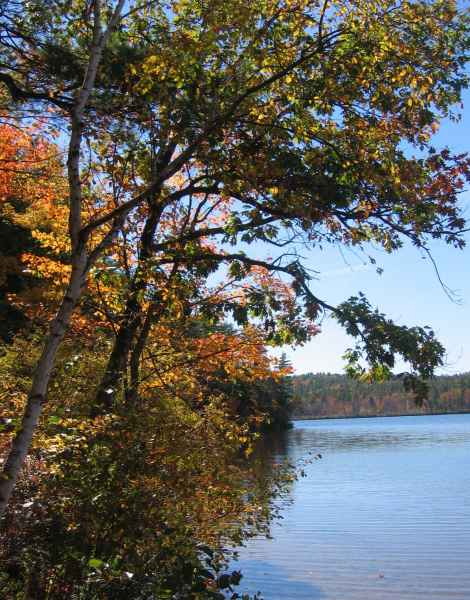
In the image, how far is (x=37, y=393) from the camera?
4746mm

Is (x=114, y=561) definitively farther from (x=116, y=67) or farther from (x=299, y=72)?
(x=116, y=67)

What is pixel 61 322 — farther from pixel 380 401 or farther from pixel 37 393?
pixel 380 401

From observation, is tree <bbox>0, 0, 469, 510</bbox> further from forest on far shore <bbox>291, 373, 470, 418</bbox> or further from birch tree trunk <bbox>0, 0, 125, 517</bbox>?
forest on far shore <bbox>291, 373, 470, 418</bbox>

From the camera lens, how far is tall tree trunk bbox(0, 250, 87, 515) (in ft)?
14.9

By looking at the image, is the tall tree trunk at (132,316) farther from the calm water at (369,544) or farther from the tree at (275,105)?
the calm water at (369,544)

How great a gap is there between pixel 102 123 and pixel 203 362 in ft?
14.5

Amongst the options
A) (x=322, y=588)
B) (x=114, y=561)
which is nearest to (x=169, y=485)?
(x=114, y=561)

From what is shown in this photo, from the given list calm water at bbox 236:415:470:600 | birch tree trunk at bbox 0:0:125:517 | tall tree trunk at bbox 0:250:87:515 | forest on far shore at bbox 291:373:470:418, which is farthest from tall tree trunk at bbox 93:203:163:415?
forest on far shore at bbox 291:373:470:418

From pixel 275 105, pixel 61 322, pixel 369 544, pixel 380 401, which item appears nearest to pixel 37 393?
pixel 61 322

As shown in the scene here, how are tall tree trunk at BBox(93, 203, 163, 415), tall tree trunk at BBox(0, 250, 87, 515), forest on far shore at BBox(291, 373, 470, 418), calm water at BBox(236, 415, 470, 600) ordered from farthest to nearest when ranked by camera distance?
forest on far shore at BBox(291, 373, 470, 418), calm water at BBox(236, 415, 470, 600), tall tree trunk at BBox(93, 203, 163, 415), tall tree trunk at BBox(0, 250, 87, 515)

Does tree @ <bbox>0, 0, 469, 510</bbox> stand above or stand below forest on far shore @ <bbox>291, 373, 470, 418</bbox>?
above

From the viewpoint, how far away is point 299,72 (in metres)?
6.66

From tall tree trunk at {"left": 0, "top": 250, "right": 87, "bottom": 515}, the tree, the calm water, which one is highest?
the tree

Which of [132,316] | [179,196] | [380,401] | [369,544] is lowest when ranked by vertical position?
[369,544]
